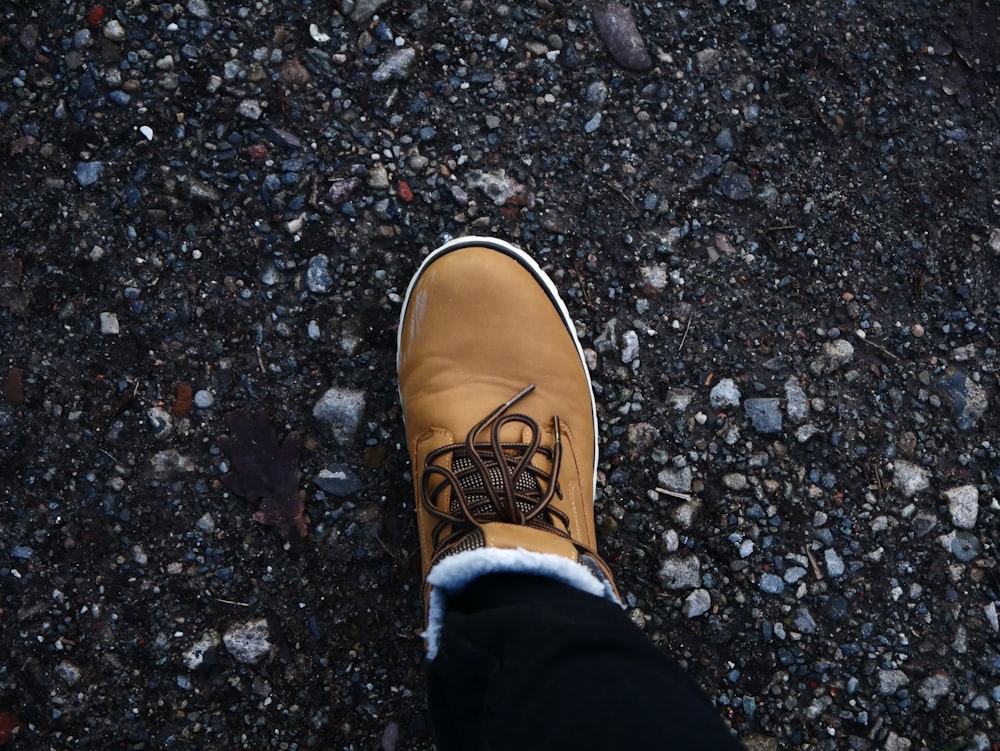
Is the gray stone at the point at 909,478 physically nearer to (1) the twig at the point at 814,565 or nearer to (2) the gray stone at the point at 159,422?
(1) the twig at the point at 814,565

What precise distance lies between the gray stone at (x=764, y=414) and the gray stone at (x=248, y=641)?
1.30m

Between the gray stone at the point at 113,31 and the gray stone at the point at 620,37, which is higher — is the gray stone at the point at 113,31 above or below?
below

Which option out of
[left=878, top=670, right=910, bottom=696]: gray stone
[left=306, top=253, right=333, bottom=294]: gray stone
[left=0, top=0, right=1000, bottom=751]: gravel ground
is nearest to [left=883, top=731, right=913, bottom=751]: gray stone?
[left=0, top=0, right=1000, bottom=751]: gravel ground

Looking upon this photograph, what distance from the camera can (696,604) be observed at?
1.83m

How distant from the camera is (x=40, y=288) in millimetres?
1780

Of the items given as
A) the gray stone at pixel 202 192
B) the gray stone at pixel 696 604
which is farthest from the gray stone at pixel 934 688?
the gray stone at pixel 202 192

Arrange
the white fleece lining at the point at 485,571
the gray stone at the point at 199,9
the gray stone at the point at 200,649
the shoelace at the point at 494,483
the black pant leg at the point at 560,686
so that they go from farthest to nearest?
1. the gray stone at the point at 199,9
2. the gray stone at the point at 200,649
3. the shoelace at the point at 494,483
4. the white fleece lining at the point at 485,571
5. the black pant leg at the point at 560,686

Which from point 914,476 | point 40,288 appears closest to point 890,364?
point 914,476

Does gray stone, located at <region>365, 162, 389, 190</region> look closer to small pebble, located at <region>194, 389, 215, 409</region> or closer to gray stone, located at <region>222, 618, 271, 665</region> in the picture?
small pebble, located at <region>194, 389, 215, 409</region>

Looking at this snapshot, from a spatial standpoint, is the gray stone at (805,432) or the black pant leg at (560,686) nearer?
the black pant leg at (560,686)

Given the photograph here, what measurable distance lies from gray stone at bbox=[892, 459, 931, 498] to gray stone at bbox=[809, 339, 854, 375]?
29 centimetres

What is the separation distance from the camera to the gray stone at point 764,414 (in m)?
1.88

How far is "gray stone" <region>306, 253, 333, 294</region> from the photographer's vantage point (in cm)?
184

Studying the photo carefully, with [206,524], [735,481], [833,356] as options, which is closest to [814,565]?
[735,481]
